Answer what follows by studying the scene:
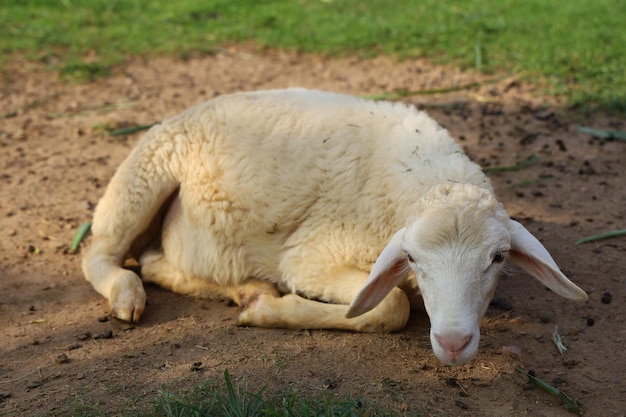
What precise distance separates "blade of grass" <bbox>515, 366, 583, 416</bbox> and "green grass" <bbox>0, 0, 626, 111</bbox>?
4.51 m

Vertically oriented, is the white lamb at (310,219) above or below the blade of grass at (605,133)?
above

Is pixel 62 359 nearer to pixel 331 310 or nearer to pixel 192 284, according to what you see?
pixel 192 284

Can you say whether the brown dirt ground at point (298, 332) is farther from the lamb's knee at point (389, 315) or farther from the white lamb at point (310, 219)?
the white lamb at point (310, 219)

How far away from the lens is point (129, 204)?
4.99m

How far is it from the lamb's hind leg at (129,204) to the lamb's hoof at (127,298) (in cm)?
17

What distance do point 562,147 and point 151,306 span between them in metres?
3.65

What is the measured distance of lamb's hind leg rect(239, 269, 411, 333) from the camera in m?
4.11

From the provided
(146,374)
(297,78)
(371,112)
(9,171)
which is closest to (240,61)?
(297,78)

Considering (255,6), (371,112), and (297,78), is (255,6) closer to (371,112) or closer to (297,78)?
(297,78)

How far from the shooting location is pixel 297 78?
8.44 metres

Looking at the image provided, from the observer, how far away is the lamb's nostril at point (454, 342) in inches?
132

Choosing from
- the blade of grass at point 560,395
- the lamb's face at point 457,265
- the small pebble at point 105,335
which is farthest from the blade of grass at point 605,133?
the small pebble at point 105,335

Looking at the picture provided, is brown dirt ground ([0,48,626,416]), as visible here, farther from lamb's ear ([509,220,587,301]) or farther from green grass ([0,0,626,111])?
green grass ([0,0,626,111])

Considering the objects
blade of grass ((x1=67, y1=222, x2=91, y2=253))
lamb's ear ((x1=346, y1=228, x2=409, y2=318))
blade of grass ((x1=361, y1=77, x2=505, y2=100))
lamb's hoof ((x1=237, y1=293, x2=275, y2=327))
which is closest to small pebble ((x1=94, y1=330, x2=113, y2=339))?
lamb's hoof ((x1=237, y1=293, x2=275, y2=327))
